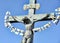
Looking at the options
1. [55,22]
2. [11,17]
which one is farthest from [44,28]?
[11,17]

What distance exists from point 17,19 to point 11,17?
0.31 feet

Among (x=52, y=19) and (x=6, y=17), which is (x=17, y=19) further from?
(x=52, y=19)

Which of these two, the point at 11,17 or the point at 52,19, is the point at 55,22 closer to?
the point at 52,19

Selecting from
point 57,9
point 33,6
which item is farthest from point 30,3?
point 57,9

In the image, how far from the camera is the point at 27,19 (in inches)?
230

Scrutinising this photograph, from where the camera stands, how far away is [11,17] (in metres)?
6.02

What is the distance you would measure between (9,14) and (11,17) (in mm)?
52

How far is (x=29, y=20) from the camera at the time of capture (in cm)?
588

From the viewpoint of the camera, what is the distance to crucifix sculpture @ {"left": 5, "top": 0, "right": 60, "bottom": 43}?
5.79 meters

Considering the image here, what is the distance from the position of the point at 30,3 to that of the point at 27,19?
322 millimetres

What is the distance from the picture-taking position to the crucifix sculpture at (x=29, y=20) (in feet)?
19.0

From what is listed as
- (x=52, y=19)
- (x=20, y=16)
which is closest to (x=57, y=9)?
(x=52, y=19)

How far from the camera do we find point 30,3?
6.07m

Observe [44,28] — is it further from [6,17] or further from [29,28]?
[6,17]
